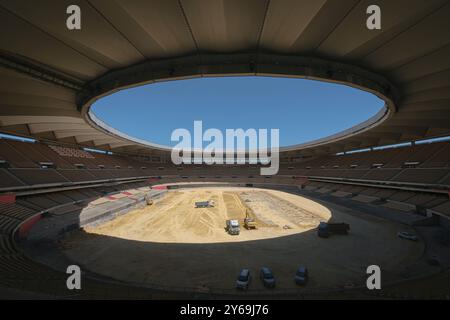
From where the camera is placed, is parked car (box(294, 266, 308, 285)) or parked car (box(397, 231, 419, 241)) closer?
parked car (box(294, 266, 308, 285))

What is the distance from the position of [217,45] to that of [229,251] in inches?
581

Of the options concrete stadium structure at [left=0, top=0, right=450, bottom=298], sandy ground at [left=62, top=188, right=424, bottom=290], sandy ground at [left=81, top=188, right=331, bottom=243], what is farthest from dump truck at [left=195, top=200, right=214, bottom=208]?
concrete stadium structure at [left=0, top=0, right=450, bottom=298]

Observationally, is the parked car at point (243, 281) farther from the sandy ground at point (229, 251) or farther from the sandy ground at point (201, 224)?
the sandy ground at point (201, 224)

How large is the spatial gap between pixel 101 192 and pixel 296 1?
146ft

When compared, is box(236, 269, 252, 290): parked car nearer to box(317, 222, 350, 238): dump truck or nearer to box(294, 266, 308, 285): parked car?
box(294, 266, 308, 285): parked car

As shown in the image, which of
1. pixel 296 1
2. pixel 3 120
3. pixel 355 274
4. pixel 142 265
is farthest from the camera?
pixel 3 120

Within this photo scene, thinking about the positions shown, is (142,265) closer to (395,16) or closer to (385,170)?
(395,16)

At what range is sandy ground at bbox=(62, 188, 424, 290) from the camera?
13.1m

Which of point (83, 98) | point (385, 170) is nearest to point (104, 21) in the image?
point (83, 98)

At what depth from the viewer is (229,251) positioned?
1716 centimetres

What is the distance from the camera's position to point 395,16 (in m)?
8.00

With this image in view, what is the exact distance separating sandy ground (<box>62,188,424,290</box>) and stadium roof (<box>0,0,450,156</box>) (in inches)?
454

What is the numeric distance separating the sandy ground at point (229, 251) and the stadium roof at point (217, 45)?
11.5 metres

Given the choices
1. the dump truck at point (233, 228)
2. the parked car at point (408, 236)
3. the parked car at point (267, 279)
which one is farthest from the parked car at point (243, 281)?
the parked car at point (408, 236)
